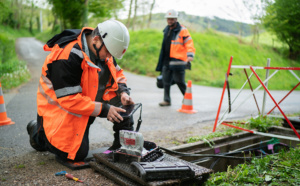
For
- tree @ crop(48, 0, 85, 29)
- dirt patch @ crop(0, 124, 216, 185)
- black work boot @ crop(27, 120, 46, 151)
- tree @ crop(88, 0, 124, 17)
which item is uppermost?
tree @ crop(88, 0, 124, 17)

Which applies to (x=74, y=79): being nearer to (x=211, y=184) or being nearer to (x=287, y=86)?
(x=211, y=184)

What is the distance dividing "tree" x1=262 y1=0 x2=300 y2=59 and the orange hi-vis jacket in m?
3.04

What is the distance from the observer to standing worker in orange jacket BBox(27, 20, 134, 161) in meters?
2.71

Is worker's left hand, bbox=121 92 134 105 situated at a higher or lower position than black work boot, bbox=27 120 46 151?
higher

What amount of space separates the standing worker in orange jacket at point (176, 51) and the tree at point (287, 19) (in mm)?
2038

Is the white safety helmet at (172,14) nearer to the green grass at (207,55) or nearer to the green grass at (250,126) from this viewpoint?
the green grass at (250,126)

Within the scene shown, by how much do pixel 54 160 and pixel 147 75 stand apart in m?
12.2

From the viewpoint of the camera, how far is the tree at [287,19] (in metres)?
4.01

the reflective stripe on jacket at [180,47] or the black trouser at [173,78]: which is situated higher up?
the reflective stripe on jacket at [180,47]

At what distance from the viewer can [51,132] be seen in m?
2.86

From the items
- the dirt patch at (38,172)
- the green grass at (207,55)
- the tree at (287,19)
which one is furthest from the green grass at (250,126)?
the green grass at (207,55)

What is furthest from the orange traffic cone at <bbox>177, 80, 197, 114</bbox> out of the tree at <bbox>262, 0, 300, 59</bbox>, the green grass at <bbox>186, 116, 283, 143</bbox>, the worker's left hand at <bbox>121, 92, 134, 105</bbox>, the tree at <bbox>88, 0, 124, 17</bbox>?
the tree at <bbox>88, 0, 124, 17</bbox>

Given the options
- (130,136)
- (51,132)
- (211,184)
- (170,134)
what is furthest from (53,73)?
(170,134)

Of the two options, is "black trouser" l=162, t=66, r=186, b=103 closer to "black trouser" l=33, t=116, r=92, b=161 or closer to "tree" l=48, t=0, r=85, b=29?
"black trouser" l=33, t=116, r=92, b=161
